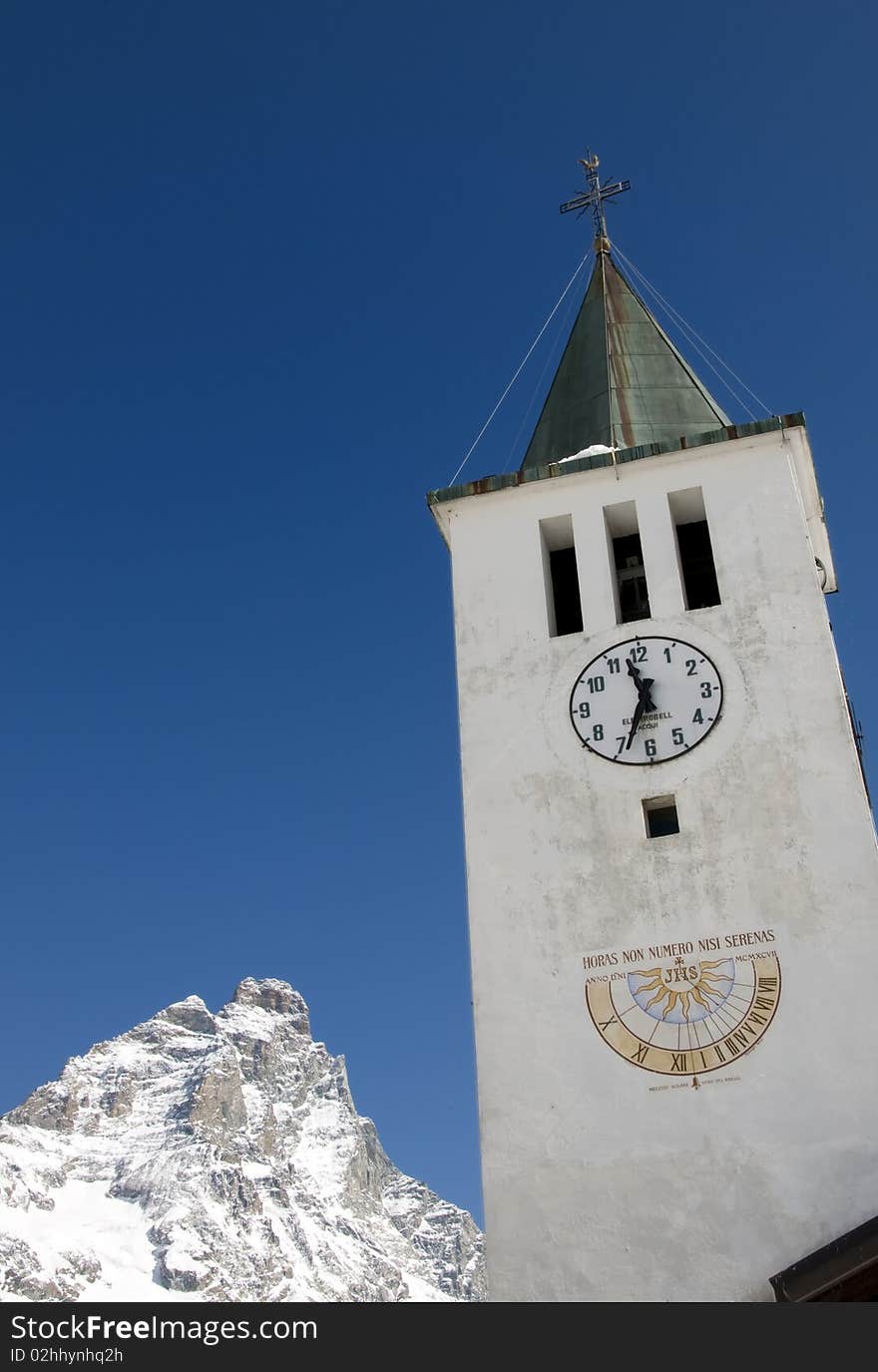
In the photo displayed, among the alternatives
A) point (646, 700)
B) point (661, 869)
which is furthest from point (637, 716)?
point (661, 869)

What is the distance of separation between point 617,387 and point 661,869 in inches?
367

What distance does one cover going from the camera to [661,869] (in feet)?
66.2

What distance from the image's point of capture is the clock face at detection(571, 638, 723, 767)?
2117 centimetres

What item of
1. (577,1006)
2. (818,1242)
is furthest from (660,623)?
(818,1242)

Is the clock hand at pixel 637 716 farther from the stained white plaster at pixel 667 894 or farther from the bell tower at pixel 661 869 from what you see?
the stained white plaster at pixel 667 894

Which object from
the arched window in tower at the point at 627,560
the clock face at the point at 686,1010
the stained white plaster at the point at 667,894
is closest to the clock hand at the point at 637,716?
the stained white plaster at the point at 667,894

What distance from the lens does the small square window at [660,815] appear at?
20766mm

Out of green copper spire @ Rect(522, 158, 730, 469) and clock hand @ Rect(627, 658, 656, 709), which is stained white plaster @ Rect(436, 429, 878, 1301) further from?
green copper spire @ Rect(522, 158, 730, 469)

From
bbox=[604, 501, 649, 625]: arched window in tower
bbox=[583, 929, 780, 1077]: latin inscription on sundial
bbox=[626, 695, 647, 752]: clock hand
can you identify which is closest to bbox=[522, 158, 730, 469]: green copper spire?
bbox=[604, 501, 649, 625]: arched window in tower

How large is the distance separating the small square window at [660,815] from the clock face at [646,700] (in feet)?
1.75

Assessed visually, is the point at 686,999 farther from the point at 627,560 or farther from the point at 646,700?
the point at 627,560

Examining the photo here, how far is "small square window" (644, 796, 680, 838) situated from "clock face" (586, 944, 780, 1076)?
183 centimetres
